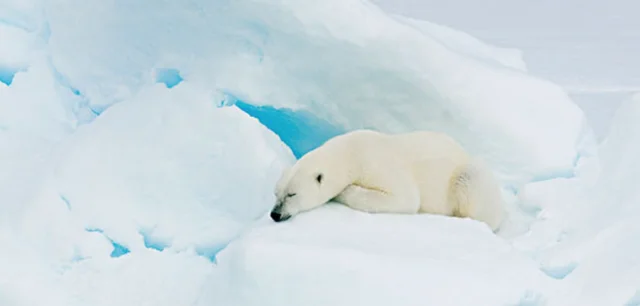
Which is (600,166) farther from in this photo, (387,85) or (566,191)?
(387,85)

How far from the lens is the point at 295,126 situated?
4.24 metres

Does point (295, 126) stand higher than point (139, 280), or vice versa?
point (295, 126)

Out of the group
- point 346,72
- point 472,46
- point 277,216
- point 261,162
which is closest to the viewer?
point 277,216

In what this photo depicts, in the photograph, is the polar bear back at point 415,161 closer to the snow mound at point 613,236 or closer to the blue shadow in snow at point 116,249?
the snow mound at point 613,236

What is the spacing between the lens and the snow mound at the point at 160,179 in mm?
3529

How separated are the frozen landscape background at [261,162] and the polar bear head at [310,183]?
77 millimetres

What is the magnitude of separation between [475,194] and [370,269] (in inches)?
43.2

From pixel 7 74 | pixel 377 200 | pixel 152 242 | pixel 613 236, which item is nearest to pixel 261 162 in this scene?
pixel 152 242

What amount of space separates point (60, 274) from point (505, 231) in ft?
6.48

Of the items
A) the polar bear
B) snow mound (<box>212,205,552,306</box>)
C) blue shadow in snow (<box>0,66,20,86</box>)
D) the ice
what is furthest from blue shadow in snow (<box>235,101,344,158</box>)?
the ice

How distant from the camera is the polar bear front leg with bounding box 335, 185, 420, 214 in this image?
3.23m

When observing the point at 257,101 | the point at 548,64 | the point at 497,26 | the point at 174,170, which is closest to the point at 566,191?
the point at 257,101

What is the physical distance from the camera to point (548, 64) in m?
11.6

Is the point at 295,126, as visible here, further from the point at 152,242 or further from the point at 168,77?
the point at 152,242
